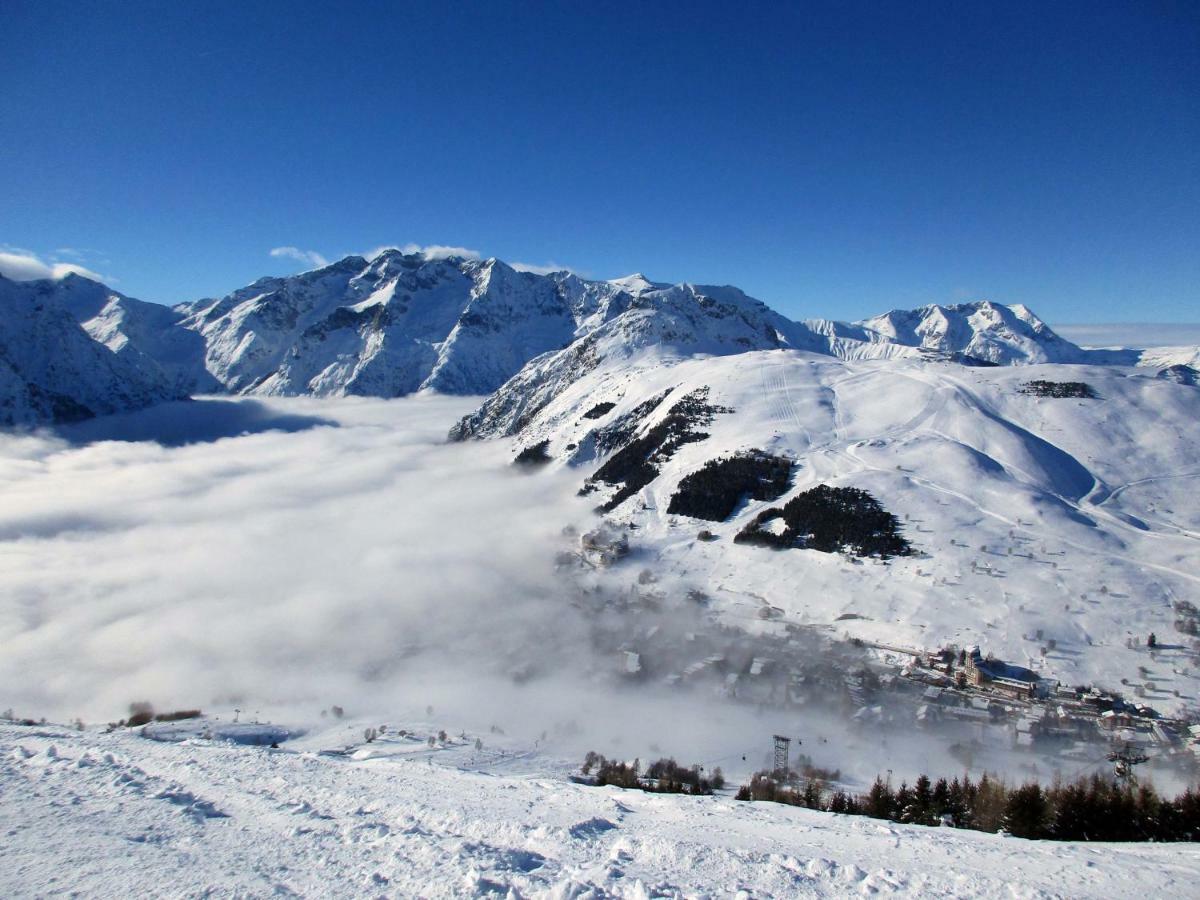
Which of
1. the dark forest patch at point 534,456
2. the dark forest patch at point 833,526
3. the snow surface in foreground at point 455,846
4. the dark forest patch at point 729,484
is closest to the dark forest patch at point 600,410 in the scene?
the dark forest patch at point 534,456

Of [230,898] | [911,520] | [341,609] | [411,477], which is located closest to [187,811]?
[230,898]

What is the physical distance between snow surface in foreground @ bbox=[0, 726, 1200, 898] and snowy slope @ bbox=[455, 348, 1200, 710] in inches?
1713

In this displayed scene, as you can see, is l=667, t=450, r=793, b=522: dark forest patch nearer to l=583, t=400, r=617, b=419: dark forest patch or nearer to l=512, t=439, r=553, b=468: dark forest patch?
l=512, t=439, r=553, b=468: dark forest patch

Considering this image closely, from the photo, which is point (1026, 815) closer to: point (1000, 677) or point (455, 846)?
point (455, 846)

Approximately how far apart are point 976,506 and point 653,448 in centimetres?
5279

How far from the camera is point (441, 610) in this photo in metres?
78.1

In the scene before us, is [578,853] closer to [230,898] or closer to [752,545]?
[230,898]

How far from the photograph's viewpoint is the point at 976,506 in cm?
7831

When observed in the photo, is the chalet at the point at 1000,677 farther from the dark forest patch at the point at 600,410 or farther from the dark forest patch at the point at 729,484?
the dark forest patch at the point at 600,410

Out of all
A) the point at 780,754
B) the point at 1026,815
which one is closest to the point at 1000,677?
the point at 780,754

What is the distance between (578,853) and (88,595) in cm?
11146

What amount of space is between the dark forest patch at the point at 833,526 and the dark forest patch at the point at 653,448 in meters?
26.2

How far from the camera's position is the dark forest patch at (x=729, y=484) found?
298 feet

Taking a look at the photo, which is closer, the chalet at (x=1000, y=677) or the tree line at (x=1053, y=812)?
the tree line at (x=1053, y=812)
